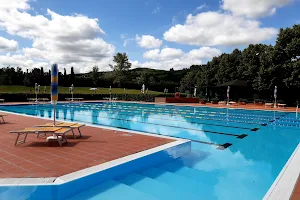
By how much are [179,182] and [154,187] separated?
0.56 metres

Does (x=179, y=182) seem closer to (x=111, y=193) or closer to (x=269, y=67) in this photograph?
(x=111, y=193)

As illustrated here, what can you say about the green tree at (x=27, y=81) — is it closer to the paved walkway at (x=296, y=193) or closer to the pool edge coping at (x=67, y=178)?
the pool edge coping at (x=67, y=178)

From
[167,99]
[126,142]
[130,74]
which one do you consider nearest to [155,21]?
[167,99]

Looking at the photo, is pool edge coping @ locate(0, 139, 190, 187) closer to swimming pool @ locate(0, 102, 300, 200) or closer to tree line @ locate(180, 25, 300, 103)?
swimming pool @ locate(0, 102, 300, 200)

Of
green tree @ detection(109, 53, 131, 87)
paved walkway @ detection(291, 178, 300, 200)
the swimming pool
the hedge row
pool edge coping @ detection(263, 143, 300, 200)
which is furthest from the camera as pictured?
green tree @ detection(109, 53, 131, 87)

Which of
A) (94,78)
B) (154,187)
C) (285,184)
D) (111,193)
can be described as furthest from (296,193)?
(94,78)

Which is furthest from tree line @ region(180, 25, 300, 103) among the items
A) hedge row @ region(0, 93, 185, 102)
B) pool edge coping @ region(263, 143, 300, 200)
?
pool edge coping @ region(263, 143, 300, 200)

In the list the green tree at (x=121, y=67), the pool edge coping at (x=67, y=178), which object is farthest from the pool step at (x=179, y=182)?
the green tree at (x=121, y=67)

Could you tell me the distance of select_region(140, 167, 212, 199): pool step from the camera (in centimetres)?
409

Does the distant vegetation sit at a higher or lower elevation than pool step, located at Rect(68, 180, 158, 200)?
higher

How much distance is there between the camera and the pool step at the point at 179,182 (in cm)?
409

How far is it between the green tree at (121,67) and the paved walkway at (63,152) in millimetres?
46258

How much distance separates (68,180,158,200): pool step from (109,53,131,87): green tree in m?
48.9

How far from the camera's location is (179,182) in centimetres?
445
